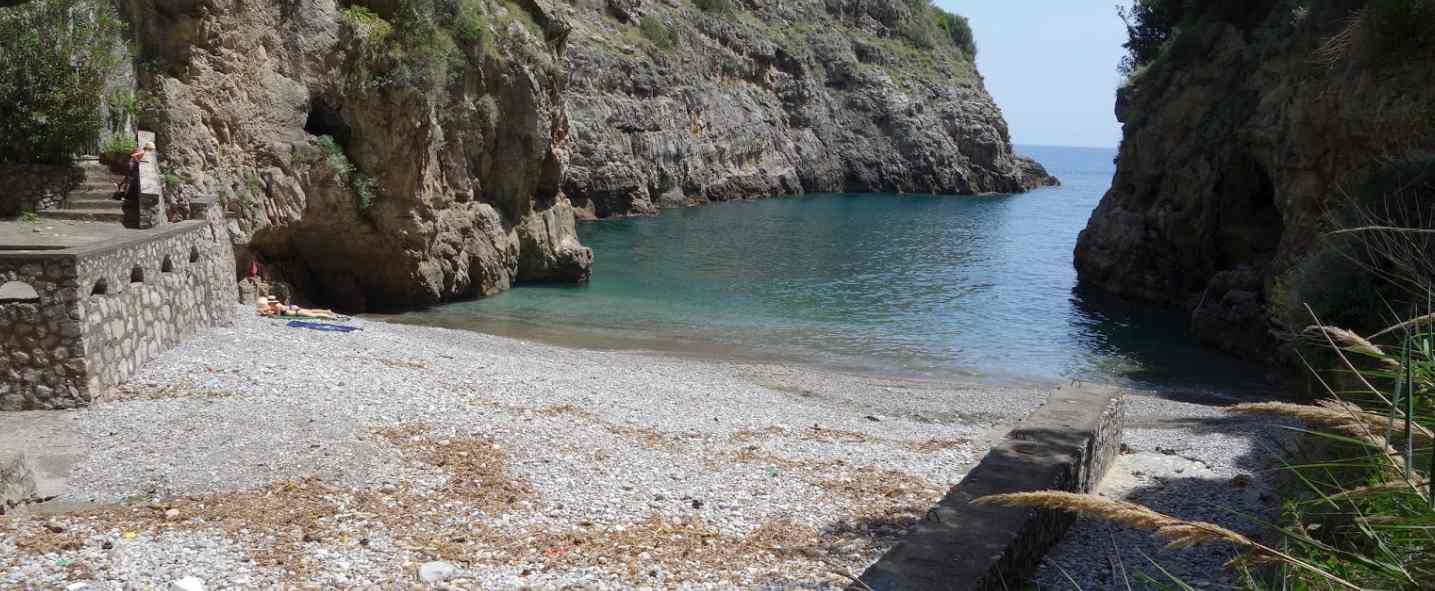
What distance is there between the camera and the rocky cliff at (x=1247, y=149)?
888 inches

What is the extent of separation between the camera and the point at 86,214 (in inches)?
686

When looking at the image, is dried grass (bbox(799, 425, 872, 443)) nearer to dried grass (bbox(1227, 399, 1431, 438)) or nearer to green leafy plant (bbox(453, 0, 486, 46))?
dried grass (bbox(1227, 399, 1431, 438))

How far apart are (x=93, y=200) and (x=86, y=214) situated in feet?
1.54

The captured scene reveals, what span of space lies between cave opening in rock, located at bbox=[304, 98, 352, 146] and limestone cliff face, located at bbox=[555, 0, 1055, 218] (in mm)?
36990

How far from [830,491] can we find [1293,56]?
26124mm

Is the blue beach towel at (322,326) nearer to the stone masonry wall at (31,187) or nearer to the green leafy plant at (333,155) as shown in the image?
the stone masonry wall at (31,187)

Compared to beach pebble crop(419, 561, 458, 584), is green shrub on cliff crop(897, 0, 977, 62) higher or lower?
higher

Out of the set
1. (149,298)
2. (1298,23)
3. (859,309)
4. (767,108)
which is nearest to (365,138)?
(149,298)

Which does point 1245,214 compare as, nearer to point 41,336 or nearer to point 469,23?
point 469,23

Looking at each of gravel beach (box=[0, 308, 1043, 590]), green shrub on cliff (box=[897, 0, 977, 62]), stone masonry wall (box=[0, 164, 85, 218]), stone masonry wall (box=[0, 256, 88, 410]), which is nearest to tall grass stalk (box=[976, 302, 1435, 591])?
gravel beach (box=[0, 308, 1043, 590])

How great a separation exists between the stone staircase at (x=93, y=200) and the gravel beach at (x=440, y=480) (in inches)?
134

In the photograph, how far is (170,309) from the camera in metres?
15.0

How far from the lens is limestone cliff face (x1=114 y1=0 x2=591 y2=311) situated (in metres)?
21.0

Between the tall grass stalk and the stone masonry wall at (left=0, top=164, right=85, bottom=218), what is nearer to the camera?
the tall grass stalk
